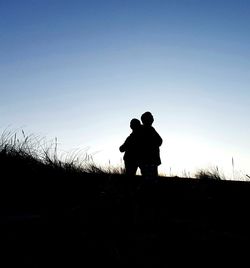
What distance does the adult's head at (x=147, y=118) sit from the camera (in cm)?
642

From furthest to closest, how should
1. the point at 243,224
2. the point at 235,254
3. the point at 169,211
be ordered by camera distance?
the point at 169,211, the point at 243,224, the point at 235,254

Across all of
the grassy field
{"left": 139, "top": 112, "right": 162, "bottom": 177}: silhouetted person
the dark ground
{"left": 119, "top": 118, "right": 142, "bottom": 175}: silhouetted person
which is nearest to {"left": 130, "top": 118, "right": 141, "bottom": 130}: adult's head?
{"left": 119, "top": 118, "right": 142, "bottom": 175}: silhouetted person

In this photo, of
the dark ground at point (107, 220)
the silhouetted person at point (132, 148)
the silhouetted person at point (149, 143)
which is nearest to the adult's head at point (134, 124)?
the silhouetted person at point (132, 148)

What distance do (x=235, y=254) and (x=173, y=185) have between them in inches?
113

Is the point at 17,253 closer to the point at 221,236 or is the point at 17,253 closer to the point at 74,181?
the point at 221,236

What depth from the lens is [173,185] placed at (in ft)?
17.4

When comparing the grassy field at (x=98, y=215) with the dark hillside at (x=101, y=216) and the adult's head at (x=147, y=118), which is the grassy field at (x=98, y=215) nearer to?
the dark hillside at (x=101, y=216)

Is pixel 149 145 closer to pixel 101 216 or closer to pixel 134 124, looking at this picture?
Result: pixel 134 124

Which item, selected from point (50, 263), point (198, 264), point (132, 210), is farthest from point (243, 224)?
point (50, 263)

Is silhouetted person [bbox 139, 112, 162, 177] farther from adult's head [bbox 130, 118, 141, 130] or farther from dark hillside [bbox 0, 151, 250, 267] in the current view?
dark hillside [bbox 0, 151, 250, 267]

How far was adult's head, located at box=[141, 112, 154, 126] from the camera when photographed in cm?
642

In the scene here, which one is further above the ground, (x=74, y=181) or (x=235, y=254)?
(x=74, y=181)

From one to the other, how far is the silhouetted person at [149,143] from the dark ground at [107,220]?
1.03 metres

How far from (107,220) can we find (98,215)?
162mm
